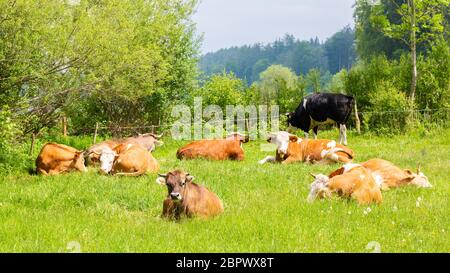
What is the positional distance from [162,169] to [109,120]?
12022mm

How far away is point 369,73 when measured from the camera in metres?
27.4

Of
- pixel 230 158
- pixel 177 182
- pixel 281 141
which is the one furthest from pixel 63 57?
pixel 177 182

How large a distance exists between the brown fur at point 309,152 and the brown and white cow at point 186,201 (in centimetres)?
671

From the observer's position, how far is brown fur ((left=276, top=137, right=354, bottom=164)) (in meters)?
14.6

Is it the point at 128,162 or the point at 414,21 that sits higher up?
the point at 414,21

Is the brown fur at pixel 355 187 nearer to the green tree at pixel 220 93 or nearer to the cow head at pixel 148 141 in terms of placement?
the cow head at pixel 148 141

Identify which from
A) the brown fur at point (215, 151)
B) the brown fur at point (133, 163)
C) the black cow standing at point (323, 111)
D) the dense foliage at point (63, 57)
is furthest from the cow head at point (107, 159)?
the black cow standing at point (323, 111)

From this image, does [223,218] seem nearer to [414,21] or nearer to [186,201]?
[186,201]

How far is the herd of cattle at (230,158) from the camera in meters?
8.42

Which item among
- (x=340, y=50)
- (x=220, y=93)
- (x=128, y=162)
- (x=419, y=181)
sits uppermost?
(x=340, y=50)

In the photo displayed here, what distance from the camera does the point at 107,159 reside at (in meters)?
13.0

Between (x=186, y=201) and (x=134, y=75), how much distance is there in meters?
10.7
